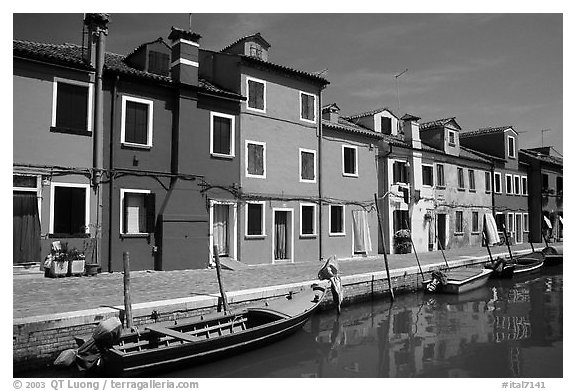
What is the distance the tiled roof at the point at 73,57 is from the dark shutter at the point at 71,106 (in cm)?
63

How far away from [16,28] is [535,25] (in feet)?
29.5

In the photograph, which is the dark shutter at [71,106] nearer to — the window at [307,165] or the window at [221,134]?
the window at [221,134]

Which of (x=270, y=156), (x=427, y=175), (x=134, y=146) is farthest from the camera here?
(x=427, y=175)

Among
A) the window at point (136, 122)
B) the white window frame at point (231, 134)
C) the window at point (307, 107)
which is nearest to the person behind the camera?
the window at point (136, 122)

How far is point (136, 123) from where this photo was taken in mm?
13328

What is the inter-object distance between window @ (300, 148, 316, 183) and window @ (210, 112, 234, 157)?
3.15m

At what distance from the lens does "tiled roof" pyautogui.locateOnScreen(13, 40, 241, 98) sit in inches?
402

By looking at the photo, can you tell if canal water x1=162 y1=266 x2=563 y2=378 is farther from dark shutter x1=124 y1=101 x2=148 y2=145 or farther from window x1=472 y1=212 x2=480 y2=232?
window x1=472 y1=212 x2=480 y2=232

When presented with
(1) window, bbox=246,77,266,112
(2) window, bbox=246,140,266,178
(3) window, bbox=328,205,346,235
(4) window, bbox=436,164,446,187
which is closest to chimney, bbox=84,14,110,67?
(1) window, bbox=246,77,266,112

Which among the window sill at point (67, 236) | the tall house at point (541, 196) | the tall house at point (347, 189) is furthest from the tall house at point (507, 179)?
the window sill at point (67, 236)

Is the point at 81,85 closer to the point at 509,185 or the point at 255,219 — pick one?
the point at 255,219

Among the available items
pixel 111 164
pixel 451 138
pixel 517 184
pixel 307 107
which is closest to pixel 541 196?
pixel 517 184

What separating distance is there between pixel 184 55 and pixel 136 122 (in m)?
2.66

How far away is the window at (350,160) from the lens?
19141 millimetres
